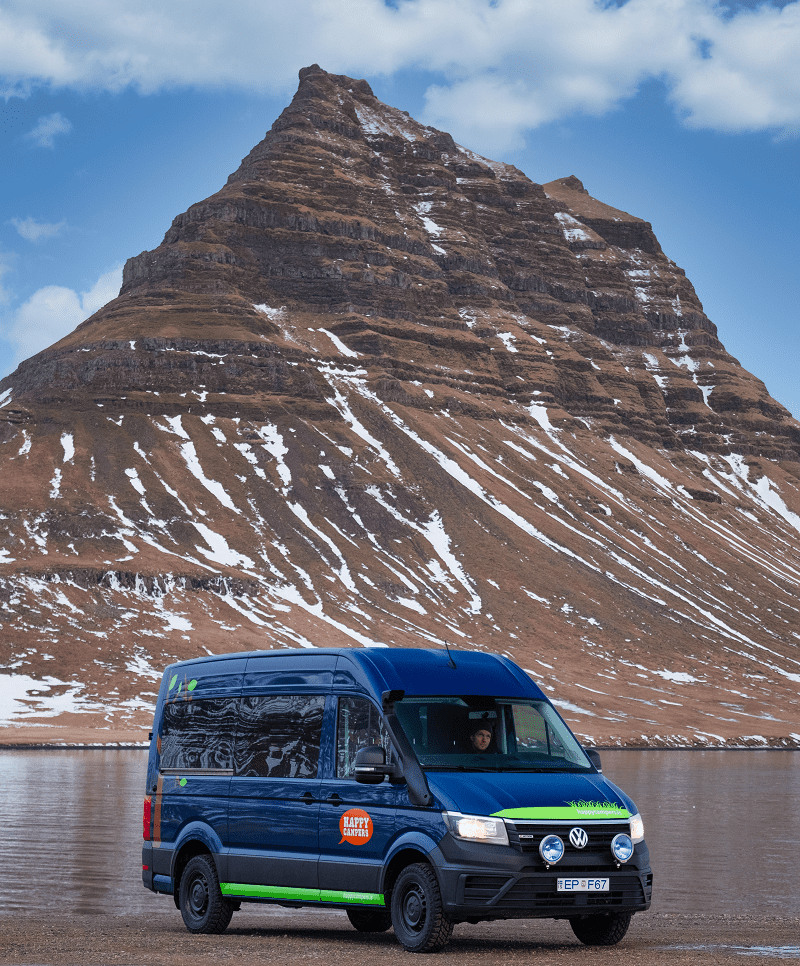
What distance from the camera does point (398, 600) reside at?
157m

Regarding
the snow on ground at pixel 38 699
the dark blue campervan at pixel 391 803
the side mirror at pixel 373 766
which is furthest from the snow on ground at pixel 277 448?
the side mirror at pixel 373 766

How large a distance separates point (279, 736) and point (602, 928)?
4636 mm

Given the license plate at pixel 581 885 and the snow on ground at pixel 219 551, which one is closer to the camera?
the license plate at pixel 581 885

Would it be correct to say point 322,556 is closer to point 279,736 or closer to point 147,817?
point 147,817

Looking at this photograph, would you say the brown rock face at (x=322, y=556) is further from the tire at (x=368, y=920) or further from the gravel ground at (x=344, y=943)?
the tire at (x=368, y=920)

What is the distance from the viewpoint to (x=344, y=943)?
1627 centimetres

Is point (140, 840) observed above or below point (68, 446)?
below

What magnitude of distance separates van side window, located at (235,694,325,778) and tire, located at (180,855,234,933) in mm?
1380

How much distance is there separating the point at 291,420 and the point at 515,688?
6775 inches

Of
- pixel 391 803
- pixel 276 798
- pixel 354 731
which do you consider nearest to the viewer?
pixel 391 803

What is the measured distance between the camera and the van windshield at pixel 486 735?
1572cm

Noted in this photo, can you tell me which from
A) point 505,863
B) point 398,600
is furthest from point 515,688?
point 398,600

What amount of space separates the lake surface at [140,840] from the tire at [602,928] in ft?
16.1

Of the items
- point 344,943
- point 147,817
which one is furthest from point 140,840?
point 344,943
